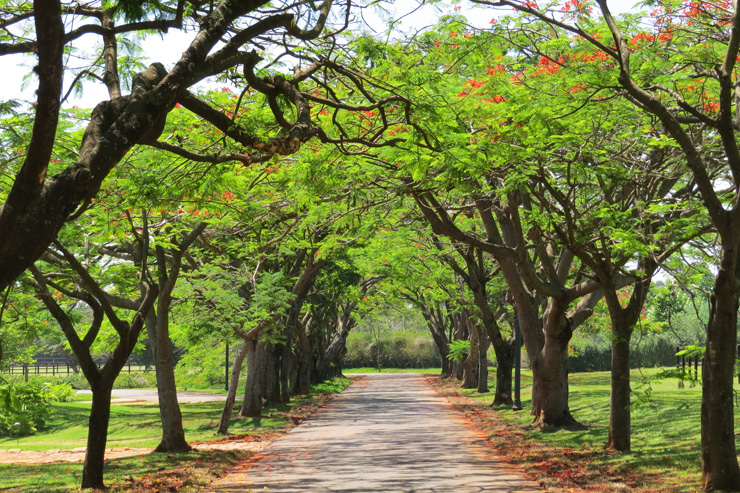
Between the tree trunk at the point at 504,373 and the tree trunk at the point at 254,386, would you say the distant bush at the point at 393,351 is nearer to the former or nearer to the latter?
the tree trunk at the point at 504,373

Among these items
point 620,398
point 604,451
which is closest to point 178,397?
point 604,451

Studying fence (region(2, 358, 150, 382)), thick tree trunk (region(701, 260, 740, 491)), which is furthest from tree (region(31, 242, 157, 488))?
fence (region(2, 358, 150, 382))

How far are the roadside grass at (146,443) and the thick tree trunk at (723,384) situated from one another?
6.69m

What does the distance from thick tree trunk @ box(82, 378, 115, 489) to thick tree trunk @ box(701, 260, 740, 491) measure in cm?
777

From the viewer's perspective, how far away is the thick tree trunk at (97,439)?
1020cm

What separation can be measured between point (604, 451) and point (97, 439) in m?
8.27

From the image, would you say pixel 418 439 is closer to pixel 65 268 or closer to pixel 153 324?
pixel 153 324

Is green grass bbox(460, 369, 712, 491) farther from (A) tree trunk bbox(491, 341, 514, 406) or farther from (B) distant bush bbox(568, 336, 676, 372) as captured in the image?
(B) distant bush bbox(568, 336, 676, 372)

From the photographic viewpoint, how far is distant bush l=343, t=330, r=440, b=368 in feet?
256

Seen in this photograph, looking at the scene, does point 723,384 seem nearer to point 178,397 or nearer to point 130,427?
point 130,427

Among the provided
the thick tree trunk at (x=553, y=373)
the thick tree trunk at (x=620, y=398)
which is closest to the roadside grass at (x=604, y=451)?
the thick tree trunk at (x=620, y=398)

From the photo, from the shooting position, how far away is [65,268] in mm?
14531

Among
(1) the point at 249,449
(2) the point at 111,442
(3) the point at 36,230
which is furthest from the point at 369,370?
(3) the point at 36,230

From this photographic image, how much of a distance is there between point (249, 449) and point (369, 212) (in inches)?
228
